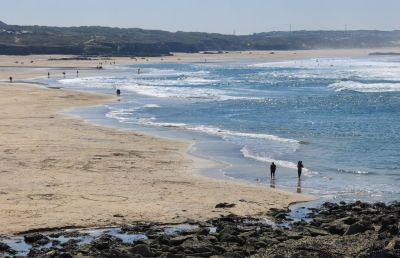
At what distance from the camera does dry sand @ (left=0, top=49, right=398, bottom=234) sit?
20.9 m

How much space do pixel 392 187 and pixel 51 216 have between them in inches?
512

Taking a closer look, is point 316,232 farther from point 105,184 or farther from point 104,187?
point 105,184

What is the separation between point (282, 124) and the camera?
44.2 meters

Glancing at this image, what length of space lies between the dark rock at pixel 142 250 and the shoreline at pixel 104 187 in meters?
3.84

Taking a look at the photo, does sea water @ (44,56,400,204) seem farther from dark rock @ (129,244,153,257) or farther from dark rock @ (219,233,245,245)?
dark rock @ (129,244,153,257)

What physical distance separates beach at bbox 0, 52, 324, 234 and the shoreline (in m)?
0.03

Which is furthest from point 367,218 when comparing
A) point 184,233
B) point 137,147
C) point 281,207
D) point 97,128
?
point 97,128

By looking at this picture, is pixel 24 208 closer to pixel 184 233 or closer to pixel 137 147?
pixel 184 233

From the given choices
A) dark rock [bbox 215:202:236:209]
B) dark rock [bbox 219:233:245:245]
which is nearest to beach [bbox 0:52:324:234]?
dark rock [bbox 215:202:236:209]

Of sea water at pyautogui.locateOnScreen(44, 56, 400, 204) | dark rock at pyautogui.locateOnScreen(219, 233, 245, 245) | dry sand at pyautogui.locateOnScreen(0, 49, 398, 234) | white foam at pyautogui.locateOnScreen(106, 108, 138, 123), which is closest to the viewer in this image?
dark rock at pyautogui.locateOnScreen(219, 233, 245, 245)

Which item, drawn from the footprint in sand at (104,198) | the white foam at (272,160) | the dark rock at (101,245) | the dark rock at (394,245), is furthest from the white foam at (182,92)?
the dark rock at (394,245)

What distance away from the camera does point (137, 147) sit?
3353cm

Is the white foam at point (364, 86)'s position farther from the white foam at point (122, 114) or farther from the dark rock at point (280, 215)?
the dark rock at point (280, 215)

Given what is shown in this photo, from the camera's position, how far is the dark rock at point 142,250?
16047 millimetres
